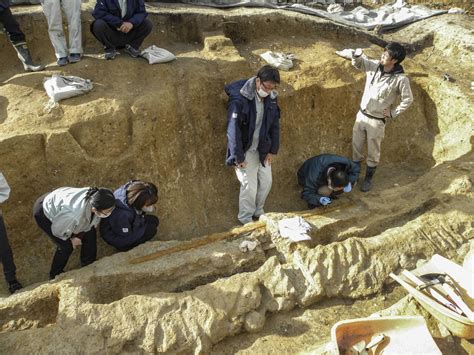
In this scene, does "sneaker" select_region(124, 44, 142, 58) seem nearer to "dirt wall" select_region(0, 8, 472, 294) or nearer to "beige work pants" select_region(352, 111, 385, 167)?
"dirt wall" select_region(0, 8, 472, 294)

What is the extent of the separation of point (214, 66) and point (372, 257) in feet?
13.1

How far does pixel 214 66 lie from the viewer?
633 centimetres

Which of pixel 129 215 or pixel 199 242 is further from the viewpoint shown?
pixel 199 242

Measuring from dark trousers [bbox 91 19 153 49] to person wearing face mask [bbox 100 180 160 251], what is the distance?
8.86ft

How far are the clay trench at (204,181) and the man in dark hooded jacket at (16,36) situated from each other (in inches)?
9.2

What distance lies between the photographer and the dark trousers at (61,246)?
4.06 meters

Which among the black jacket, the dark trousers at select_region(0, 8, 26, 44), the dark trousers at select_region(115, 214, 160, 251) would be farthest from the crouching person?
the dark trousers at select_region(0, 8, 26, 44)

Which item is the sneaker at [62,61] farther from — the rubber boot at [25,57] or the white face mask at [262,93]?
the white face mask at [262,93]

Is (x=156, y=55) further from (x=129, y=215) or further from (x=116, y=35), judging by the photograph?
(x=129, y=215)

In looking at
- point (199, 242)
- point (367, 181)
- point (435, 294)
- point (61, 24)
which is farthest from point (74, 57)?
point (435, 294)

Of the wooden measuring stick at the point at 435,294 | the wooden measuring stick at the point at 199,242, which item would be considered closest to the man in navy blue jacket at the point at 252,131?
the wooden measuring stick at the point at 199,242

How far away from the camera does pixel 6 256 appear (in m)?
4.16

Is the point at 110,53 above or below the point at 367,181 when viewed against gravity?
above

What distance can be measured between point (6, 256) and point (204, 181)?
114 inches
